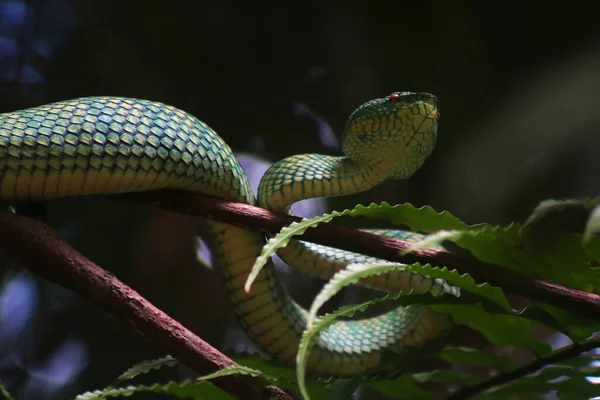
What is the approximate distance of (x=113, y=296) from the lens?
847 mm

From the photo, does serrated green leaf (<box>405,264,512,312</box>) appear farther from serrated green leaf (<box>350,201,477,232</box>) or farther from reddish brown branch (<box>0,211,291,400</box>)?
reddish brown branch (<box>0,211,291,400</box>)

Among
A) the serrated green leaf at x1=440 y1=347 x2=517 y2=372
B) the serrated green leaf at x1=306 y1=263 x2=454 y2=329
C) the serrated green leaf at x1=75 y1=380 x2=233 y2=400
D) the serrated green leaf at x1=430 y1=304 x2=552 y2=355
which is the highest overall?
the serrated green leaf at x1=306 y1=263 x2=454 y2=329

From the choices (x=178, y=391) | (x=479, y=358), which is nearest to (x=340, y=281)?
(x=178, y=391)

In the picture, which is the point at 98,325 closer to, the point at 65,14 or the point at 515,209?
the point at 65,14

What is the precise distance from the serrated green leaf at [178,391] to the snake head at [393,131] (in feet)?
2.03

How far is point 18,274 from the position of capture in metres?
1.66

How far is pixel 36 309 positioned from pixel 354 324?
3.09 ft

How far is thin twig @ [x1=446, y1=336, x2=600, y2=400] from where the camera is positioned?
80 centimetres

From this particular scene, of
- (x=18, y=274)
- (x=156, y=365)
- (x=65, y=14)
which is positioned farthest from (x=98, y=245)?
(x=156, y=365)

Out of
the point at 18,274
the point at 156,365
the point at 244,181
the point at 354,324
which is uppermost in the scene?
the point at 244,181

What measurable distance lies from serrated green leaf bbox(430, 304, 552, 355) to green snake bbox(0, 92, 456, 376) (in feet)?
0.33

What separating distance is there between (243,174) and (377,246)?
41cm

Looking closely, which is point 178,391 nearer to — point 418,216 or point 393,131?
point 418,216

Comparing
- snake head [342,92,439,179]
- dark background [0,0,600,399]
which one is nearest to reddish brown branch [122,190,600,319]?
snake head [342,92,439,179]
